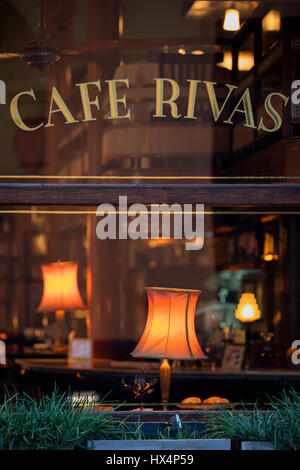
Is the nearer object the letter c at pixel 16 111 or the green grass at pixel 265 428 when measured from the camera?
the green grass at pixel 265 428

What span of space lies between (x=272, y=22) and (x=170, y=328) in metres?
2.48

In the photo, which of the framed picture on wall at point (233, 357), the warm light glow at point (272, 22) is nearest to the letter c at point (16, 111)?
the warm light glow at point (272, 22)

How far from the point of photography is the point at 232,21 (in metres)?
6.29

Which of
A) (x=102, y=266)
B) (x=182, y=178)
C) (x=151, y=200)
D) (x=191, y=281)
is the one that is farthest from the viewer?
(x=191, y=281)

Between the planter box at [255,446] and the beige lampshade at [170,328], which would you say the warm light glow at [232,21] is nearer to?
the beige lampshade at [170,328]

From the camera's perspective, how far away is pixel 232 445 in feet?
13.3

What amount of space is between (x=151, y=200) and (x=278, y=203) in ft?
2.52

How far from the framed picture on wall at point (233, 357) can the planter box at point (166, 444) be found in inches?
169

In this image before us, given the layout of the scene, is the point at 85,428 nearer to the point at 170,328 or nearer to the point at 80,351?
the point at 170,328

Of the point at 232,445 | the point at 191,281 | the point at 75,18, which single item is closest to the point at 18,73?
the point at 75,18

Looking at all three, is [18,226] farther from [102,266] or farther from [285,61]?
[285,61]

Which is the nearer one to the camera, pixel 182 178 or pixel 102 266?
pixel 182 178

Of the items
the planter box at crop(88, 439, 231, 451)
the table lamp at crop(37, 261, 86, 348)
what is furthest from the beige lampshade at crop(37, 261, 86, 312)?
the planter box at crop(88, 439, 231, 451)

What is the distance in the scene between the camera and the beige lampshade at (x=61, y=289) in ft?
28.1
